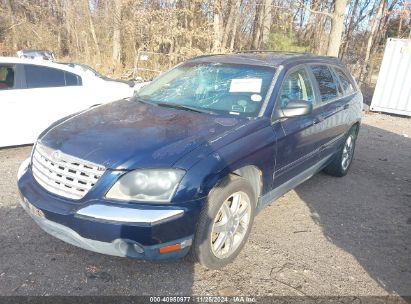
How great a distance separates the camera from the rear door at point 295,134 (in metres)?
3.51

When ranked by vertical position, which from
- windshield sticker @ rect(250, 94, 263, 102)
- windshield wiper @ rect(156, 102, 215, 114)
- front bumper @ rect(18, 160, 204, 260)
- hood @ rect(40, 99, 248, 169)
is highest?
windshield sticker @ rect(250, 94, 263, 102)

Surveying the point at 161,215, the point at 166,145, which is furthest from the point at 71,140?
the point at 161,215

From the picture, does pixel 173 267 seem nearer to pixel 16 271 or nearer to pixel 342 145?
pixel 16 271

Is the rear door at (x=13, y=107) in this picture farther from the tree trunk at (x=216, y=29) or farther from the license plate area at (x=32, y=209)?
the tree trunk at (x=216, y=29)

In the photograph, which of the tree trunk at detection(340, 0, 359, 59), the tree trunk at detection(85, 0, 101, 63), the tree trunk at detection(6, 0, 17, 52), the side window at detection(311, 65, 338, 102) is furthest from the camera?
the tree trunk at detection(6, 0, 17, 52)

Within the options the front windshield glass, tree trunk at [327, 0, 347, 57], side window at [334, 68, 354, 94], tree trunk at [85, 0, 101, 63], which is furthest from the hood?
tree trunk at [85, 0, 101, 63]

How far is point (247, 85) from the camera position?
3.64 meters

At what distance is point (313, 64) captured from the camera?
4.39 meters

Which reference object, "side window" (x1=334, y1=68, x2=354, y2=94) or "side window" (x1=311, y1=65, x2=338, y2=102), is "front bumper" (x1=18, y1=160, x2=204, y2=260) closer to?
"side window" (x1=311, y1=65, x2=338, y2=102)

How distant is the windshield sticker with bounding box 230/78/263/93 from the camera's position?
3.60m

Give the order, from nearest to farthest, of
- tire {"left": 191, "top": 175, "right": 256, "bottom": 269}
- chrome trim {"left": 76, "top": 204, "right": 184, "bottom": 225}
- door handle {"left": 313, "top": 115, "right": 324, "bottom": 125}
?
chrome trim {"left": 76, "top": 204, "right": 184, "bottom": 225} < tire {"left": 191, "top": 175, "right": 256, "bottom": 269} < door handle {"left": 313, "top": 115, "right": 324, "bottom": 125}

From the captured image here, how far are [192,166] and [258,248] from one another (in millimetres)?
1326

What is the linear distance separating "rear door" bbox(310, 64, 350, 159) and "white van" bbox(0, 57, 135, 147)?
4.19 m

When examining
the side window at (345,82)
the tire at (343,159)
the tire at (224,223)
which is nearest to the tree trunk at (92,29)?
the side window at (345,82)
